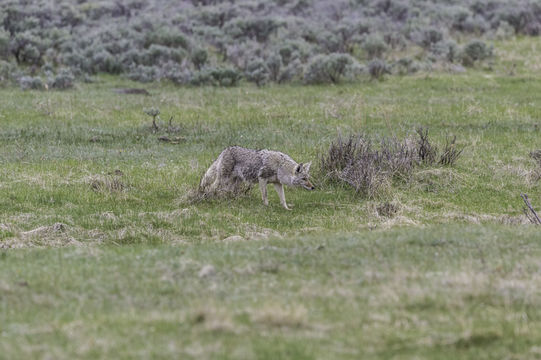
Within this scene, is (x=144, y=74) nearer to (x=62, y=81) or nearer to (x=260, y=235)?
(x=62, y=81)

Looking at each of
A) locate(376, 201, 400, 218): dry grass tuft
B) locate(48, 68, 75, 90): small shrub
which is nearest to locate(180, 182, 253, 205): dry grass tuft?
locate(376, 201, 400, 218): dry grass tuft

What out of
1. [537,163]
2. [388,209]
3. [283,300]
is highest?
[283,300]

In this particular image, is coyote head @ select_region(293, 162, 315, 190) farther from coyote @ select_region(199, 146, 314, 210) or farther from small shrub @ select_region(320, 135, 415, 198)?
small shrub @ select_region(320, 135, 415, 198)

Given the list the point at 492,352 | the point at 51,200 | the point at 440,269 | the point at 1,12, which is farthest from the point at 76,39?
the point at 492,352

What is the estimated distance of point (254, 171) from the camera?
46.1 feet

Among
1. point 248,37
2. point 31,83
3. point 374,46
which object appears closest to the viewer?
point 31,83

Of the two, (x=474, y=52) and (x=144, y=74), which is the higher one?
(x=474, y=52)

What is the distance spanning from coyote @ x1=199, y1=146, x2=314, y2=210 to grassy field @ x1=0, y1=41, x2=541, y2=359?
49cm

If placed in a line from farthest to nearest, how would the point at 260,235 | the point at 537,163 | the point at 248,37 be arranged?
1. the point at 248,37
2. the point at 537,163
3. the point at 260,235

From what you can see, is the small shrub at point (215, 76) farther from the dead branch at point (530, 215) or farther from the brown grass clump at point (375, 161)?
the dead branch at point (530, 215)

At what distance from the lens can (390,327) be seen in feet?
22.4

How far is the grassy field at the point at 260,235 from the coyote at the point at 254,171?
19.4 inches

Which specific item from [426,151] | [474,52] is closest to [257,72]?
[474,52]

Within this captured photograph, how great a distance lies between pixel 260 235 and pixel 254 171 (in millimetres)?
2063
